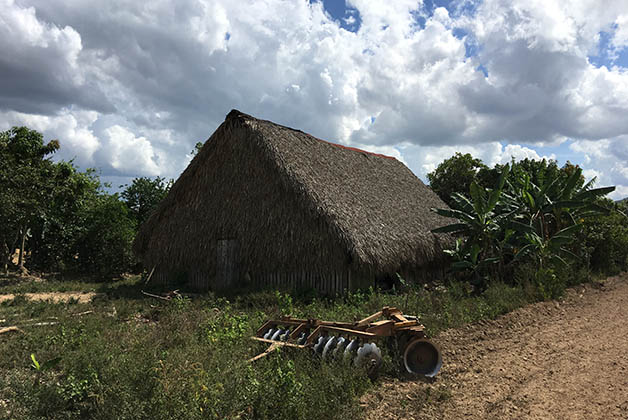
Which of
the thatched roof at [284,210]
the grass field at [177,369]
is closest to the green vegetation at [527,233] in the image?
the thatched roof at [284,210]

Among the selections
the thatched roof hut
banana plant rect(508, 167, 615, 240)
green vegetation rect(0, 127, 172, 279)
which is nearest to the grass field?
the thatched roof hut

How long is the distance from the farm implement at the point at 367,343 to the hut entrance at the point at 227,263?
5.90 metres

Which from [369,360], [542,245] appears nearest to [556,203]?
[542,245]

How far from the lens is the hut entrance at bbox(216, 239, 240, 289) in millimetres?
10923

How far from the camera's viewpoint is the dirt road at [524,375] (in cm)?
395

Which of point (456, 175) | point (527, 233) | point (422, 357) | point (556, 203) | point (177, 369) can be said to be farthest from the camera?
point (456, 175)

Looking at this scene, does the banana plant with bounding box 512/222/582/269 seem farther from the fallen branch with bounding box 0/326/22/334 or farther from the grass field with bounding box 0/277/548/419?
the fallen branch with bounding box 0/326/22/334

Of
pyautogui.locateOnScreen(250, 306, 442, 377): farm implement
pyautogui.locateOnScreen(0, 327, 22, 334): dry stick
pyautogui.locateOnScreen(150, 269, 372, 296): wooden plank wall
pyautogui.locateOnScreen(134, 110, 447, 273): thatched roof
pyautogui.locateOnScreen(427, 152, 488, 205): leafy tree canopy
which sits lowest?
pyautogui.locateOnScreen(0, 327, 22, 334): dry stick

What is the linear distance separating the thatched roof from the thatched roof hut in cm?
3

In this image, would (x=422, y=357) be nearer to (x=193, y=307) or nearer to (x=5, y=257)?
(x=193, y=307)

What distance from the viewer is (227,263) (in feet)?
36.4

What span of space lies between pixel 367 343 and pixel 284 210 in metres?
5.77

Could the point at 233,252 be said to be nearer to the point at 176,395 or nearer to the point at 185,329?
the point at 185,329

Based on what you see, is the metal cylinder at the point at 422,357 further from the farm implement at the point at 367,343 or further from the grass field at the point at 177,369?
the grass field at the point at 177,369
